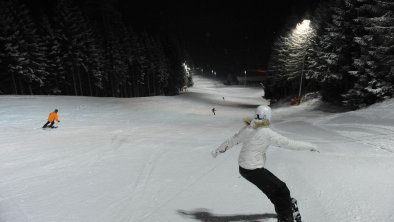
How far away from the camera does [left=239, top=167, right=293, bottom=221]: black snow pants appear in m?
4.94

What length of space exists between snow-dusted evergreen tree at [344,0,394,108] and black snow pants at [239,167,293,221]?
19603mm

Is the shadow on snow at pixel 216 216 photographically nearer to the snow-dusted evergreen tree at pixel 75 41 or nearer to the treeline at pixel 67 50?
the treeline at pixel 67 50

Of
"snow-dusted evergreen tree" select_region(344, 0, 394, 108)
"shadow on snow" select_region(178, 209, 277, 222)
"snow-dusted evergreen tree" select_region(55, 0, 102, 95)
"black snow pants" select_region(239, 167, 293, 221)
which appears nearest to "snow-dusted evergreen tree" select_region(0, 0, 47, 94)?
"snow-dusted evergreen tree" select_region(55, 0, 102, 95)

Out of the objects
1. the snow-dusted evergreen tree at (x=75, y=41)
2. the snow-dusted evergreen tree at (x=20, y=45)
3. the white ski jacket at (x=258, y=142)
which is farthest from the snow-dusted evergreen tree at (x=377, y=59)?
the snow-dusted evergreen tree at (x=75, y=41)

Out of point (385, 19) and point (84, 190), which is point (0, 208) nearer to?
point (84, 190)

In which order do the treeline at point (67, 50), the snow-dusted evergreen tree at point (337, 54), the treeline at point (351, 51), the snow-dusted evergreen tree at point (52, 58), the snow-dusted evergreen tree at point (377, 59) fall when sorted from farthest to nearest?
1. the snow-dusted evergreen tree at point (52, 58)
2. the treeline at point (67, 50)
3. the snow-dusted evergreen tree at point (337, 54)
4. the treeline at point (351, 51)
5. the snow-dusted evergreen tree at point (377, 59)

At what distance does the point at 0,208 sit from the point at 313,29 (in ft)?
131

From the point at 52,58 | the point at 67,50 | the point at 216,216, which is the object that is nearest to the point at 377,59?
the point at 216,216

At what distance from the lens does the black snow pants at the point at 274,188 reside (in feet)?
16.2

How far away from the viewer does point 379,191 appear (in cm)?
681

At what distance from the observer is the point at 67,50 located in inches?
1820

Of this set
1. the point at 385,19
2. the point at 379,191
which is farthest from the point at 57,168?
the point at 385,19

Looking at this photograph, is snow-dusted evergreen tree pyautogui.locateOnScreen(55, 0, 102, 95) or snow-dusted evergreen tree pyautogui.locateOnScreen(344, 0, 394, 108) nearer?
snow-dusted evergreen tree pyautogui.locateOnScreen(344, 0, 394, 108)

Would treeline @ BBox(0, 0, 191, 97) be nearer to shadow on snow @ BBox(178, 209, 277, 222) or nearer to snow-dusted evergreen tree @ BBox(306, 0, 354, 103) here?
snow-dusted evergreen tree @ BBox(306, 0, 354, 103)
